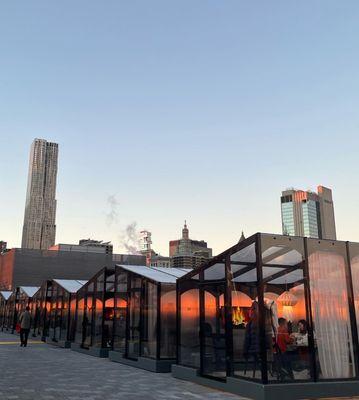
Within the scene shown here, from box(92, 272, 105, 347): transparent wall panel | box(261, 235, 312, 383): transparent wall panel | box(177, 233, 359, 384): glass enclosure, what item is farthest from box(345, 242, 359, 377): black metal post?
box(92, 272, 105, 347): transparent wall panel

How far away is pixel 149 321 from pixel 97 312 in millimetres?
5306

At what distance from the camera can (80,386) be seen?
10.2 meters

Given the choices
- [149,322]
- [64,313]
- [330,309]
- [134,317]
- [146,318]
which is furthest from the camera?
[64,313]

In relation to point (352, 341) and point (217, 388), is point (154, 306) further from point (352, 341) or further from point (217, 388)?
point (352, 341)

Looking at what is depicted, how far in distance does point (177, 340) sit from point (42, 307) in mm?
18006

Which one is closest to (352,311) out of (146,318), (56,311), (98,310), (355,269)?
(355,269)

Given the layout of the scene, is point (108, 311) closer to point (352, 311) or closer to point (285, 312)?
point (285, 312)

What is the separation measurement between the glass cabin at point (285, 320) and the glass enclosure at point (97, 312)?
24.9ft

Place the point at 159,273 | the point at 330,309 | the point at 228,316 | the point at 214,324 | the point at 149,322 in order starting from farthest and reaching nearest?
the point at 159,273 < the point at 149,322 < the point at 214,324 < the point at 228,316 < the point at 330,309

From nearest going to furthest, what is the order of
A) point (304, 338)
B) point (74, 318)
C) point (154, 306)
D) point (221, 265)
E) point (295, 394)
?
point (295, 394) → point (304, 338) → point (221, 265) → point (154, 306) → point (74, 318)

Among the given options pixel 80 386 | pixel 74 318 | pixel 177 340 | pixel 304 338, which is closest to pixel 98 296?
pixel 74 318

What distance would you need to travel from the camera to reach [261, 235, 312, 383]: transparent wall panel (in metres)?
9.12

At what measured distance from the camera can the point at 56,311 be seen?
82.7ft

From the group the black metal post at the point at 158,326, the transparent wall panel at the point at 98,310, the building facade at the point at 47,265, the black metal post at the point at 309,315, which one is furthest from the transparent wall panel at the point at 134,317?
the building facade at the point at 47,265
